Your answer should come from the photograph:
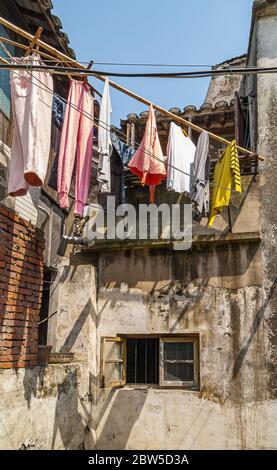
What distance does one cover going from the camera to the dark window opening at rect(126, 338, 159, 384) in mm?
8516

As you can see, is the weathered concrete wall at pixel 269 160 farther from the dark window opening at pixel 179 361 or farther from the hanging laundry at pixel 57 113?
the hanging laundry at pixel 57 113

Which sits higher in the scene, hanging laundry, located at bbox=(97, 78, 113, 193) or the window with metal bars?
hanging laundry, located at bbox=(97, 78, 113, 193)

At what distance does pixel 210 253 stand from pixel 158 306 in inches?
55.0

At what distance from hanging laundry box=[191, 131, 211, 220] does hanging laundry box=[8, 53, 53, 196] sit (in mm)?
2917

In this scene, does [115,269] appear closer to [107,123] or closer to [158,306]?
[158,306]

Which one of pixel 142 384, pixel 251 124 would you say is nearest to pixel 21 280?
pixel 142 384

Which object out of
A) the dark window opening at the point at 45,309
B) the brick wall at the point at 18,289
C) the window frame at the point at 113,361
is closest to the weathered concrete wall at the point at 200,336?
the window frame at the point at 113,361

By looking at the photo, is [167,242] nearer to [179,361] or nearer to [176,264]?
[176,264]

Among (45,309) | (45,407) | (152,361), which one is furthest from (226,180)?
(45,309)

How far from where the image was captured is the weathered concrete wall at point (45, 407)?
5441 millimetres

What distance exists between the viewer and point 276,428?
7469 mm

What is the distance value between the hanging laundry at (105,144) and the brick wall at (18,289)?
1.29 metres

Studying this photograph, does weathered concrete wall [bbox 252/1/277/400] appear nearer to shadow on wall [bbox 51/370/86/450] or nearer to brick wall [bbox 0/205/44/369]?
shadow on wall [bbox 51/370/86/450]

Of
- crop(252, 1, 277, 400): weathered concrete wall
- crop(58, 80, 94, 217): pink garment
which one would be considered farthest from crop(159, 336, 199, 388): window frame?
crop(58, 80, 94, 217): pink garment
